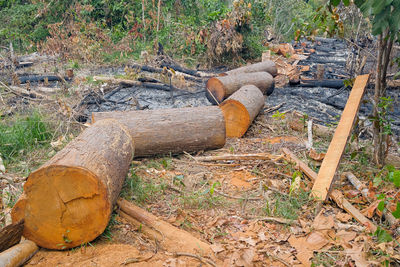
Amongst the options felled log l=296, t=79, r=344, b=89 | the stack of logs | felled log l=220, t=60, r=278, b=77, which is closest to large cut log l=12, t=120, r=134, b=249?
the stack of logs

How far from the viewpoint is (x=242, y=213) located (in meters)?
3.22

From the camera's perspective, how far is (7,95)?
7484 mm

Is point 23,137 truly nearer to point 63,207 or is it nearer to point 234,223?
point 63,207

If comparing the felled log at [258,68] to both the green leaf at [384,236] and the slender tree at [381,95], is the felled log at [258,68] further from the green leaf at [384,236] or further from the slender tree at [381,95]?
the green leaf at [384,236]

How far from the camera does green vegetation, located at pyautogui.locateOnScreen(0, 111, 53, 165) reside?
453 centimetres

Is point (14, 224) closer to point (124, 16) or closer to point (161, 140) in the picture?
point (161, 140)

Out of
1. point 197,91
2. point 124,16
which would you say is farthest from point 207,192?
point 124,16

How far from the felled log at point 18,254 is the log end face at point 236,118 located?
11.3 feet

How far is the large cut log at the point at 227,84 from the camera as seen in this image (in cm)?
682

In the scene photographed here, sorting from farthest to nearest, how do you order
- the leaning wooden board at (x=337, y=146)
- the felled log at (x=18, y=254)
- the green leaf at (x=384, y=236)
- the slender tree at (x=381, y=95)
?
the slender tree at (x=381, y=95) → the leaning wooden board at (x=337, y=146) → the felled log at (x=18, y=254) → the green leaf at (x=384, y=236)

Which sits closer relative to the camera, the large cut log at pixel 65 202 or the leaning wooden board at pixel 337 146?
the large cut log at pixel 65 202

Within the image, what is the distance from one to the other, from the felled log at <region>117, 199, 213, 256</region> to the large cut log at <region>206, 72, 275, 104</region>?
4017mm

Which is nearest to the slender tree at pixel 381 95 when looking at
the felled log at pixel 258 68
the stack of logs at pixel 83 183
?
the stack of logs at pixel 83 183

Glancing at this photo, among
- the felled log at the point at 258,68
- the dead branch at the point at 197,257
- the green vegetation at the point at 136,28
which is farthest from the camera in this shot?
the green vegetation at the point at 136,28
